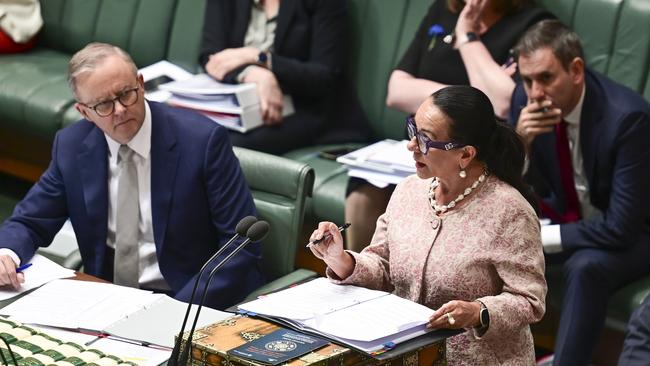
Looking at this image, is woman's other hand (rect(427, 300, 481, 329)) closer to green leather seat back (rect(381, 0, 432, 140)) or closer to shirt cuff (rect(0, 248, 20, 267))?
shirt cuff (rect(0, 248, 20, 267))

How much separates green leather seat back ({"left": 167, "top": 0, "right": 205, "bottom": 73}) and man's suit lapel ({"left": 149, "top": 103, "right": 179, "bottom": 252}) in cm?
208

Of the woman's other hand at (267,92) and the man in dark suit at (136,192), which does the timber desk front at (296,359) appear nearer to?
the man in dark suit at (136,192)

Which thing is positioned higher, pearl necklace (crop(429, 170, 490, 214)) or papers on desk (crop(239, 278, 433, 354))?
pearl necklace (crop(429, 170, 490, 214))

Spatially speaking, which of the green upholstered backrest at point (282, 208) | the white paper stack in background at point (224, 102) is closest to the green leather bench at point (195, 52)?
the white paper stack in background at point (224, 102)

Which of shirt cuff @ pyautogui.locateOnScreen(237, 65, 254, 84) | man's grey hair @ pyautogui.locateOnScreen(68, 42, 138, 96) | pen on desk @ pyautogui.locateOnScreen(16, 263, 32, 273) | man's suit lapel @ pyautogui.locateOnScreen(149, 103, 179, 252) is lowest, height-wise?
pen on desk @ pyautogui.locateOnScreen(16, 263, 32, 273)

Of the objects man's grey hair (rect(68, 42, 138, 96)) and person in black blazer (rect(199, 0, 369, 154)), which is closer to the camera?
man's grey hair (rect(68, 42, 138, 96))

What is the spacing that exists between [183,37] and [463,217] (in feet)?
9.79

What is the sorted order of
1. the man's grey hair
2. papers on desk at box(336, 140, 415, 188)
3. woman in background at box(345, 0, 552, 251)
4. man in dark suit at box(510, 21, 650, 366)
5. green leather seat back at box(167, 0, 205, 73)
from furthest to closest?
green leather seat back at box(167, 0, 205, 73), woman in background at box(345, 0, 552, 251), papers on desk at box(336, 140, 415, 188), man in dark suit at box(510, 21, 650, 366), the man's grey hair

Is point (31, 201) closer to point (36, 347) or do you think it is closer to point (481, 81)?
point (36, 347)

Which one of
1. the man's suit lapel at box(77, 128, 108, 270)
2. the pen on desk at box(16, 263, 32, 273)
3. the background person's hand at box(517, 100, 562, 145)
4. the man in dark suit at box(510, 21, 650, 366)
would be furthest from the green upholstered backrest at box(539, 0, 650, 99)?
the pen on desk at box(16, 263, 32, 273)

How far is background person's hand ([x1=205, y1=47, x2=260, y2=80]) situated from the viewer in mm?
4887

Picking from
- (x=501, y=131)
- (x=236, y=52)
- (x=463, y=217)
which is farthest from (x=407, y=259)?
(x=236, y=52)

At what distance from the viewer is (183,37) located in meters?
5.43

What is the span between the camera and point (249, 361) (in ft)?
7.30
